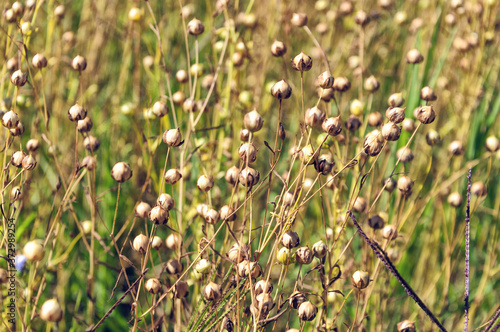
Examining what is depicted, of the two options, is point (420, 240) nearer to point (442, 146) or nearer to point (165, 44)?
point (442, 146)

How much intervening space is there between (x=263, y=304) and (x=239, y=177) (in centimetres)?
18

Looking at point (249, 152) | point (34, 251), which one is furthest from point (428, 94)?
point (34, 251)

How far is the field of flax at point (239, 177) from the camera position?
0.72 metres

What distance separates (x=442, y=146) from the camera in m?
1.59

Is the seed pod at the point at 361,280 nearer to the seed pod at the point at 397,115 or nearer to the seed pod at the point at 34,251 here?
the seed pod at the point at 397,115

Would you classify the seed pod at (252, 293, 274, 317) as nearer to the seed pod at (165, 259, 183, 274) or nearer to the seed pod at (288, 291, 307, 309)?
the seed pod at (288, 291, 307, 309)

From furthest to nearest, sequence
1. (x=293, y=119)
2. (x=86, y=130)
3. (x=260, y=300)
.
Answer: (x=293, y=119)
(x=86, y=130)
(x=260, y=300)

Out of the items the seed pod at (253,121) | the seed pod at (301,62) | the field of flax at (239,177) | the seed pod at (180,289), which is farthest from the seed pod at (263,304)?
the seed pod at (301,62)

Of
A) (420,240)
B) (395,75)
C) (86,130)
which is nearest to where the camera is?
(86,130)

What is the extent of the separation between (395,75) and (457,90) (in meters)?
0.22

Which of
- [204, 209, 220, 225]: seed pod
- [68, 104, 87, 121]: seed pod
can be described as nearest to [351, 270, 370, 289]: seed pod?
[204, 209, 220, 225]: seed pod


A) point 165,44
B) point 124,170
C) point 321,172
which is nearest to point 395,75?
point 165,44

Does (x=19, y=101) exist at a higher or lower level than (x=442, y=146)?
higher

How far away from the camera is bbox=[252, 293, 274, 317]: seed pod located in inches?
24.7
